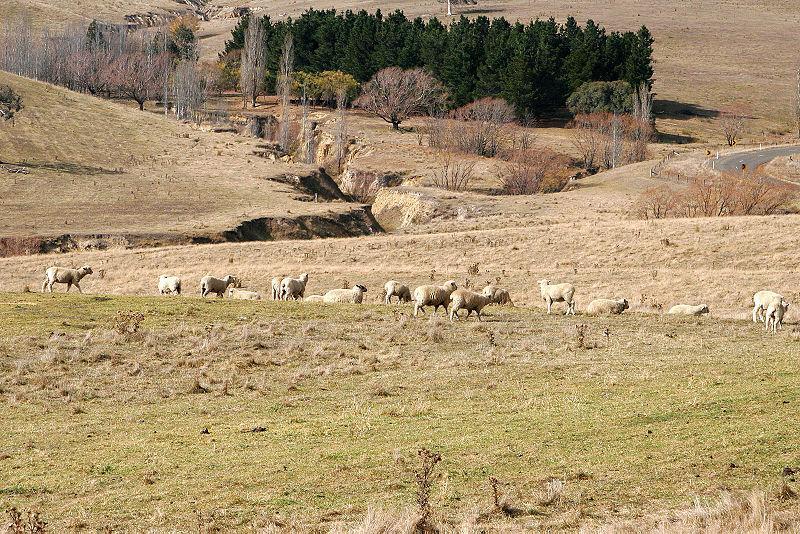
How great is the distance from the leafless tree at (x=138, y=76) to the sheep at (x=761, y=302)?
121525 millimetres

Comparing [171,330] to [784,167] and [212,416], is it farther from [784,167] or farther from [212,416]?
[784,167]

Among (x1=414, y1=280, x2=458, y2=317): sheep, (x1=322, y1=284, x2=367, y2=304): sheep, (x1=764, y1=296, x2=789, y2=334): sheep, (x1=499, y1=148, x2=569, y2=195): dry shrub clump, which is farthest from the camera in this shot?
(x1=499, y1=148, x2=569, y2=195): dry shrub clump

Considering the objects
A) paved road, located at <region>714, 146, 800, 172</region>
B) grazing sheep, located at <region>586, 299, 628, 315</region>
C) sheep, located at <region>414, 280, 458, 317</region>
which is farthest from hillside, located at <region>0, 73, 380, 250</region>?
grazing sheep, located at <region>586, 299, 628, 315</region>

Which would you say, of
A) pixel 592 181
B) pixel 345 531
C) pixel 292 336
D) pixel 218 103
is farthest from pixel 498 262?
pixel 218 103

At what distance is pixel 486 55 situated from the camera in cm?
14600

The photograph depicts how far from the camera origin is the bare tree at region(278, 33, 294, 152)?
411 ft

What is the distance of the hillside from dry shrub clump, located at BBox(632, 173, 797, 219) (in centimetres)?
2357

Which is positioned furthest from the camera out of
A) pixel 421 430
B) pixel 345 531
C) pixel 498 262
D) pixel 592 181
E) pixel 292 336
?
pixel 592 181

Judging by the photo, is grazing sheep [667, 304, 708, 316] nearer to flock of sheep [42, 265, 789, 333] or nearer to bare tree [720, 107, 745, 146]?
flock of sheep [42, 265, 789, 333]

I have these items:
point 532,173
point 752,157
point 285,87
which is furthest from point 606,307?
point 285,87

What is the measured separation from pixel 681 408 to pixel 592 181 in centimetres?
8632

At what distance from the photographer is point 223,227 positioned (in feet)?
227

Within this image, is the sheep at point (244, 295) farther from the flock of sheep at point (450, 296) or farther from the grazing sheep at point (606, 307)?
the grazing sheep at point (606, 307)

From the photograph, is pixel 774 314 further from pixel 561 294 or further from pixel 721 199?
pixel 721 199
